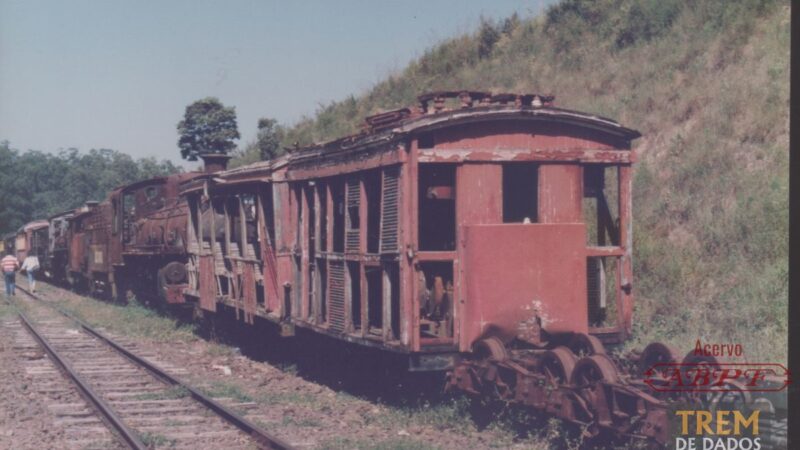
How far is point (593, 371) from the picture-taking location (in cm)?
740

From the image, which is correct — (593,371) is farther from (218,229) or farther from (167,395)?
(218,229)

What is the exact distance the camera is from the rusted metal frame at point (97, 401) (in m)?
8.70

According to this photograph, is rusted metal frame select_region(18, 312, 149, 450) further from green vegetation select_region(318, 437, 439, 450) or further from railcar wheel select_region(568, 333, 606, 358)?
railcar wheel select_region(568, 333, 606, 358)

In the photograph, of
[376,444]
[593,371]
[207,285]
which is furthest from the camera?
[207,285]

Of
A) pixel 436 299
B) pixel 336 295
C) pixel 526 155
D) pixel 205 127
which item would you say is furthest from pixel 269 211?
pixel 205 127

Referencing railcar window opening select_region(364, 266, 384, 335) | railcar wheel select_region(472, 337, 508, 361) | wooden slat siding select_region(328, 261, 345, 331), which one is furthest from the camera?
railcar window opening select_region(364, 266, 384, 335)

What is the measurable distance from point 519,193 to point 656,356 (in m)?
2.67

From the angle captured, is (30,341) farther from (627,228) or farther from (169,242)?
(627,228)

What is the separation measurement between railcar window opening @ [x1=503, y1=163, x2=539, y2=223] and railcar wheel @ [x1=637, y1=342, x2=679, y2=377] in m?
2.33

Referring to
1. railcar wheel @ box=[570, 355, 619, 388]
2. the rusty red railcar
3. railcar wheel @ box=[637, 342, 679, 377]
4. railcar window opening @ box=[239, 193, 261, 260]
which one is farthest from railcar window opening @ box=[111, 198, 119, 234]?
railcar wheel @ box=[570, 355, 619, 388]

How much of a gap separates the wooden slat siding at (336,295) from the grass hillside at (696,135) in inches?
156

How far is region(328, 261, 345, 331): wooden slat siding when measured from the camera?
10.5 m

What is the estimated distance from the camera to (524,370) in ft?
26.3

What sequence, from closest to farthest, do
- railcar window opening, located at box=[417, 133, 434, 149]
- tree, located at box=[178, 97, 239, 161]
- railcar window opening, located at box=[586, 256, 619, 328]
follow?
railcar window opening, located at box=[417, 133, 434, 149], railcar window opening, located at box=[586, 256, 619, 328], tree, located at box=[178, 97, 239, 161]
